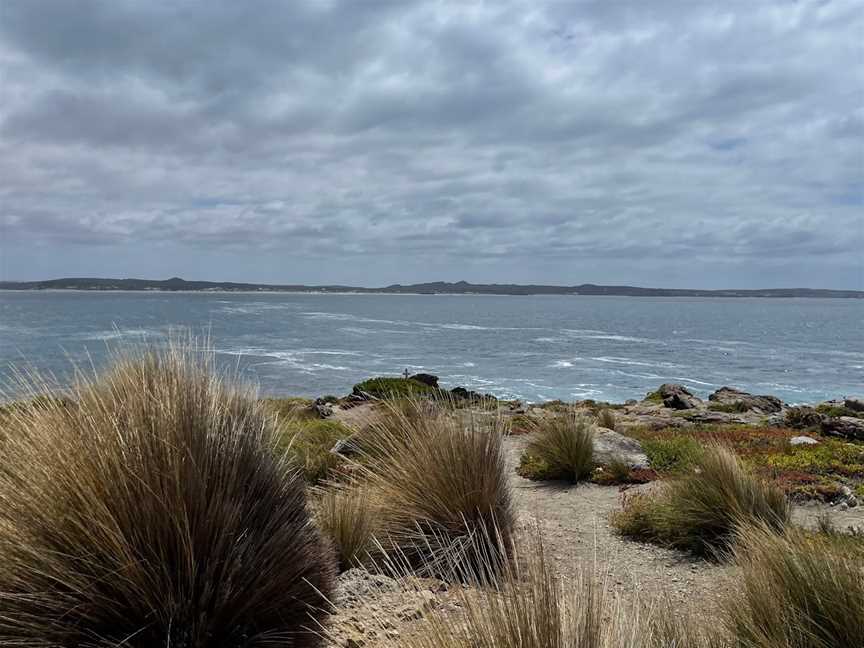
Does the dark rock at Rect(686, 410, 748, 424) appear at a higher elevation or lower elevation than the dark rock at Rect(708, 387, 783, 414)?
higher

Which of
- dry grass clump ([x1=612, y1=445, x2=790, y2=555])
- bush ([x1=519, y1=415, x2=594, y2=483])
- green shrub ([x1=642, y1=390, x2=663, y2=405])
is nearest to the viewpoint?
dry grass clump ([x1=612, y1=445, x2=790, y2=555])

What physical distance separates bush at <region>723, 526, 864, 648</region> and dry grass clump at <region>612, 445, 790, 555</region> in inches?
94.2

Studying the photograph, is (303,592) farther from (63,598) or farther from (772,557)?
(772,557)

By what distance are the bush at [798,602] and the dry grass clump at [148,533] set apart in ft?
7.81

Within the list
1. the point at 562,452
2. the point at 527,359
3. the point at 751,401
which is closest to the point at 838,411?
the point at 751,401

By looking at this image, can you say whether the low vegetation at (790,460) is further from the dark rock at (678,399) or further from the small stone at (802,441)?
the dark rock at (678,399)

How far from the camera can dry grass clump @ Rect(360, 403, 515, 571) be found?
496 cm

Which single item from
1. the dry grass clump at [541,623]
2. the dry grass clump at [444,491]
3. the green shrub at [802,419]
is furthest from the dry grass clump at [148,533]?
the green shrub at [802,419]

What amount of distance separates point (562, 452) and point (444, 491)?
4959 mm

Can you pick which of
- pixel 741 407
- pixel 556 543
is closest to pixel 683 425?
pixel 741 407

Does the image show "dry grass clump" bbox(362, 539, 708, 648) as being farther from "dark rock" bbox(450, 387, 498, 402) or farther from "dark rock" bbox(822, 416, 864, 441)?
"dark rock" bbox(822, 416, 864, 441)

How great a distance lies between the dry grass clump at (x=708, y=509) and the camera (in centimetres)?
600

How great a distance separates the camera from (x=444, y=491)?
5.07 meters

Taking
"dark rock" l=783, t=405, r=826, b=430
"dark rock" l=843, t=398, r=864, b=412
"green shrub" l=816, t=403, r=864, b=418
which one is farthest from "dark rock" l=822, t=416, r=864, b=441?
"dark rock" l=843, t=398, r=864, b=412
